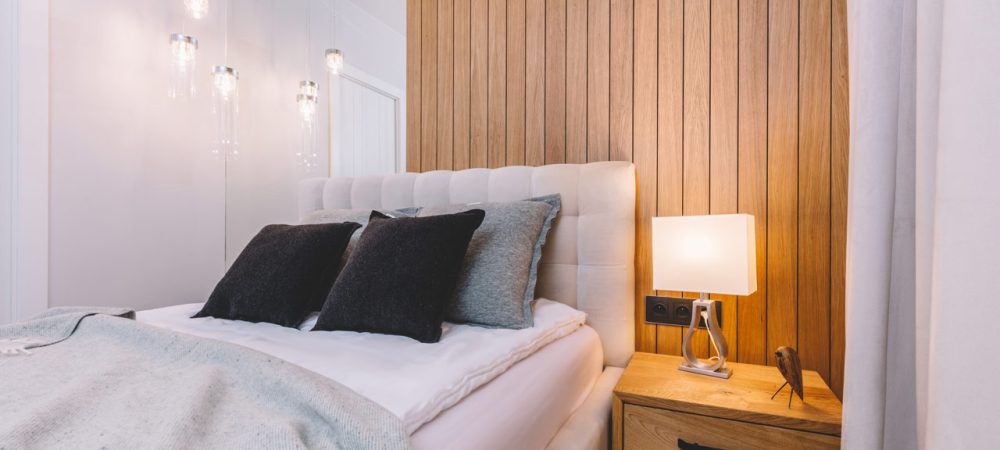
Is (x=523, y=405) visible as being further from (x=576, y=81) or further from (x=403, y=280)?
(x=576, y=81)

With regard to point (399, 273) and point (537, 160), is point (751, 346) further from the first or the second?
point (399, 273)

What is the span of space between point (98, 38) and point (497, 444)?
2650 mm

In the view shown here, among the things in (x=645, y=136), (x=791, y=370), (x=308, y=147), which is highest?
(x=308, y=147)

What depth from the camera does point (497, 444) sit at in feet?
3.07

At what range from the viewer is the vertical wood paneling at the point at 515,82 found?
2180 millimetres

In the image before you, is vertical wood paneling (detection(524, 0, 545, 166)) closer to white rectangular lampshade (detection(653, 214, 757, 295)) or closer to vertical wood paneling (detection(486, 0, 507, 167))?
vertical wood paneling (detection(486, 0, 507, 167))

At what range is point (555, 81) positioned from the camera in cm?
211

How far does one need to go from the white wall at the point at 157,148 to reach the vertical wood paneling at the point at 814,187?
2.76m

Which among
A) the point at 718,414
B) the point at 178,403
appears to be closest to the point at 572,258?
the point at 718,414

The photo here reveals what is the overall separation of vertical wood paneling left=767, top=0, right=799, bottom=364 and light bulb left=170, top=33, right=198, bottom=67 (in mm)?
2656

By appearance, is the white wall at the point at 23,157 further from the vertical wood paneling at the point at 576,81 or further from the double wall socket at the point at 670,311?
the double wall socket at the point at 670,311

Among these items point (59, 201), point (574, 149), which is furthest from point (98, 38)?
point (574, 149)

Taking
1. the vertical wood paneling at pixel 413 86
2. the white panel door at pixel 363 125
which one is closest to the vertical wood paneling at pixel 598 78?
the vertical wood paneling at pixel 413 86

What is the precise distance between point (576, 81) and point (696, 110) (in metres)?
0.53
